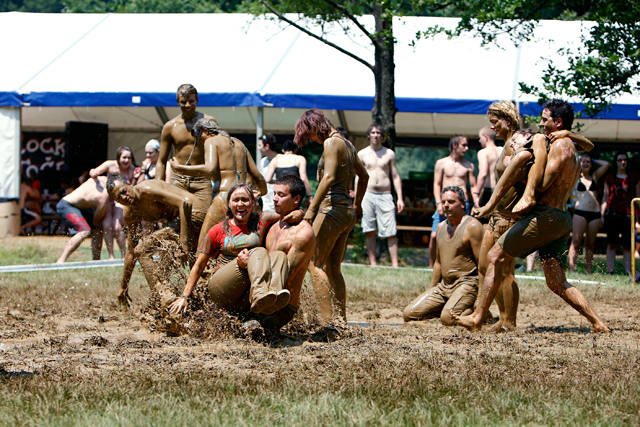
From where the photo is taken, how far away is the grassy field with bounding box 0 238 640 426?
136 inches

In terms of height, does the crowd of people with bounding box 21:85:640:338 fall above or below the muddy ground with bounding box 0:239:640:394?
above

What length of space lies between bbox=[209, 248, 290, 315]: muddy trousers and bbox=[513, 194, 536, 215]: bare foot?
1.91 metres

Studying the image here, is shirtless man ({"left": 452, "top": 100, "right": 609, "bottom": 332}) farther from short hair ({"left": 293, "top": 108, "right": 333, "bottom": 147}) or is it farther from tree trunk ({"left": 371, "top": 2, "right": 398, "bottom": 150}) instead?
tree trunk ({"left": 371, "top": 2, "right": 398, "bottom": 150})

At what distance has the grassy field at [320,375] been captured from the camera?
3.46 metres

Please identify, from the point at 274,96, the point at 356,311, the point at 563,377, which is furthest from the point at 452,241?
the point at 274,96

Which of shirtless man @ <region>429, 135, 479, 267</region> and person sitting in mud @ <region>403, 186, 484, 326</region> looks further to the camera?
shirtless man @ <region>429, 135, 479, 267</region>

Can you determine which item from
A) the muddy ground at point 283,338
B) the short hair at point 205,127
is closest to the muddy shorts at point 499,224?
the muddy ground at point 283,338

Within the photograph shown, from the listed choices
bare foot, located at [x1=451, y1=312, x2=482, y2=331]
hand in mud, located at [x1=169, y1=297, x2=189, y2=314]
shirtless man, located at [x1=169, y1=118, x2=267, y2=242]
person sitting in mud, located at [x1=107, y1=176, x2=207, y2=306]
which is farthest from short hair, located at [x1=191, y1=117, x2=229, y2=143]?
bare foot, located at [x1=451, y1=312, x2=482, y2=331]

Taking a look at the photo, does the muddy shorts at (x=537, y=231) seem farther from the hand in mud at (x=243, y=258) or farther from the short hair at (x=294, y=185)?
the hand in mud at (x=243, y=258)

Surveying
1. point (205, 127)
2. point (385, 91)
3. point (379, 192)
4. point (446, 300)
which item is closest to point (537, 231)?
point (446, 300)

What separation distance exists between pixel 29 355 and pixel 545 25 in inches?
511

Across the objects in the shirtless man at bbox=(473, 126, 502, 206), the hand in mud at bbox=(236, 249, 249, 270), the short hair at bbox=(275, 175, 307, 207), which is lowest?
the hand in mud at bbox=(236, 249, 249, 270)

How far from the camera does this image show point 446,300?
23.3 feet

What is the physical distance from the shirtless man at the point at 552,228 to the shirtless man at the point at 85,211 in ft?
22.3
